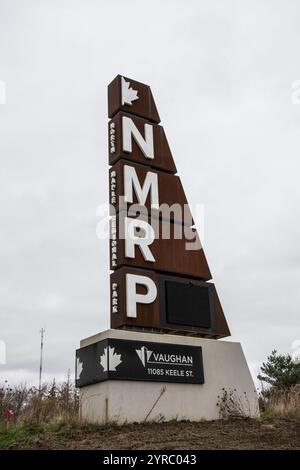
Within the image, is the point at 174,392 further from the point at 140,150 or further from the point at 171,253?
the point at 140,150

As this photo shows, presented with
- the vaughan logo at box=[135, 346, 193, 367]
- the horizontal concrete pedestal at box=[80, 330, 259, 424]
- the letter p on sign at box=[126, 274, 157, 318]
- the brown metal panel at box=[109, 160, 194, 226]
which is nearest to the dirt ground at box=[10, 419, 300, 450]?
the horizontal concrete pedestal at box=[80, 330, 259, 424]

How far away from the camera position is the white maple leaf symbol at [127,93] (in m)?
20.2

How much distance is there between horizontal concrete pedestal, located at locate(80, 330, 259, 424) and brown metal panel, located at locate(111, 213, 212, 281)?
8.01ft

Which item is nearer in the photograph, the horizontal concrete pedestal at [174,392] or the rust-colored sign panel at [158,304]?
the horizontal concrete pedestal at [174,392]

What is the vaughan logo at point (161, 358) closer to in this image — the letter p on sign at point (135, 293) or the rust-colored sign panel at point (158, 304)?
the rust-colored sign panel at point (158, 304)

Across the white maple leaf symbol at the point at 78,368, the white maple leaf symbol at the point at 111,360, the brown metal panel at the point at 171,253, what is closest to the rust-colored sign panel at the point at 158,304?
the brown metal panel at the point at 171,253

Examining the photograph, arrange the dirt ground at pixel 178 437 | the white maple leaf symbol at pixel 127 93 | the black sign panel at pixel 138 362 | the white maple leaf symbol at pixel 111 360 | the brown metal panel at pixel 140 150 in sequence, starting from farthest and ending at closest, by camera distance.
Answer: the white maple leaf symbol at pixel 127 93 → the brown metal panel at pixel 140 150 → the black sign panel at pixel 138 362 → the white maple leaf symbol at pixel 111 360 → the dirt ground at pixel 178 437

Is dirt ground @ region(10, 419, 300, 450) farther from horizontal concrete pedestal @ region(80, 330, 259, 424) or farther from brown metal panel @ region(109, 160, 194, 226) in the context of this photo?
brown metal panel @ region(109, 160, 194, 226)

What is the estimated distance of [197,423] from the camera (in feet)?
50.6

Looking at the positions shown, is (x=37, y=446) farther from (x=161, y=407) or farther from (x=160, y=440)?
(x=161, y=407)

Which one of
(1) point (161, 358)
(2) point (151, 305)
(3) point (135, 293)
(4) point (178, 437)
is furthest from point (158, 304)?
(4) point (178, 437)

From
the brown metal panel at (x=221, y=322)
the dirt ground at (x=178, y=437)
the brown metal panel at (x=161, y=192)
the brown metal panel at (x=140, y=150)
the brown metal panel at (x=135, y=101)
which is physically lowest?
the dirt ground at (x=178, y=437)

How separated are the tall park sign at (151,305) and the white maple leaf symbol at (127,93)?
46mm

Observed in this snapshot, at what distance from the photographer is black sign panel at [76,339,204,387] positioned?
15227 mm
